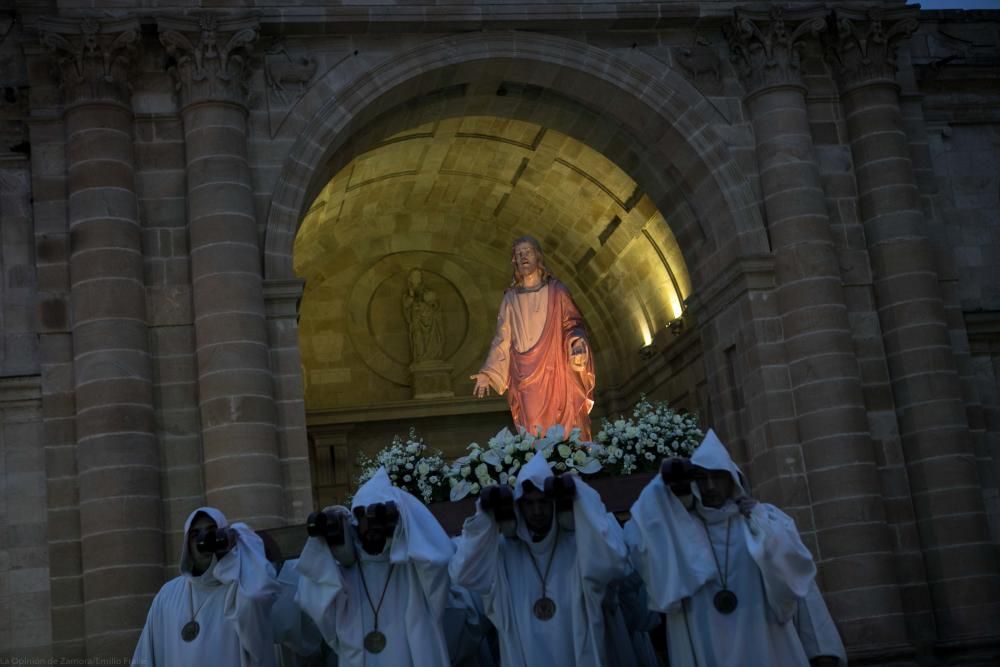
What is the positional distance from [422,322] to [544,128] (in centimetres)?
554

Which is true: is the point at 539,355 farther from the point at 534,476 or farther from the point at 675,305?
the point at 534,476

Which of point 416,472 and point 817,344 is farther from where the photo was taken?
point 817,344

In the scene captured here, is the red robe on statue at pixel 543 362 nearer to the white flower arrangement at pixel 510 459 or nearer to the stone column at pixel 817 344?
the white flower arrangement at pixel 510 459

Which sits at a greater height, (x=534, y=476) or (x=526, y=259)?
(x=526, y=259)

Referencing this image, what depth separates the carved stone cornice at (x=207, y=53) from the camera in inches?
693

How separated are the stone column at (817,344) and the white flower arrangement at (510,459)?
12.8 ft

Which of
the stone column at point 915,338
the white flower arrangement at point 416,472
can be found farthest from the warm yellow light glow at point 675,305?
the white flower arrangement at point 416,472

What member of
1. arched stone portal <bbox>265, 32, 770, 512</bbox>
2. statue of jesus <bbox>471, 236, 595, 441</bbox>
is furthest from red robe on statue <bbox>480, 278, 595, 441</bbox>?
arched stone portal <bbox>265, 32, 770, 512</bbox>

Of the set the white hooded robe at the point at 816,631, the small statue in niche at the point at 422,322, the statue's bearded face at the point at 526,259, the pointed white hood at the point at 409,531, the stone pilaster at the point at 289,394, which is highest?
the small statue in niche at the point at 422,322

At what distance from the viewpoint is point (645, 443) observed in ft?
49.0

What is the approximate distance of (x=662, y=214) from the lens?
2059 cm

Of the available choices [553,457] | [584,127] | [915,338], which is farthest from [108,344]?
[915,338]

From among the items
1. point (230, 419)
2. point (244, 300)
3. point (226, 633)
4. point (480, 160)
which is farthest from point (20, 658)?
point (480, 160)

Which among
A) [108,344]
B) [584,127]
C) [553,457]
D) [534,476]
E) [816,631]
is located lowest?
[816,631]
